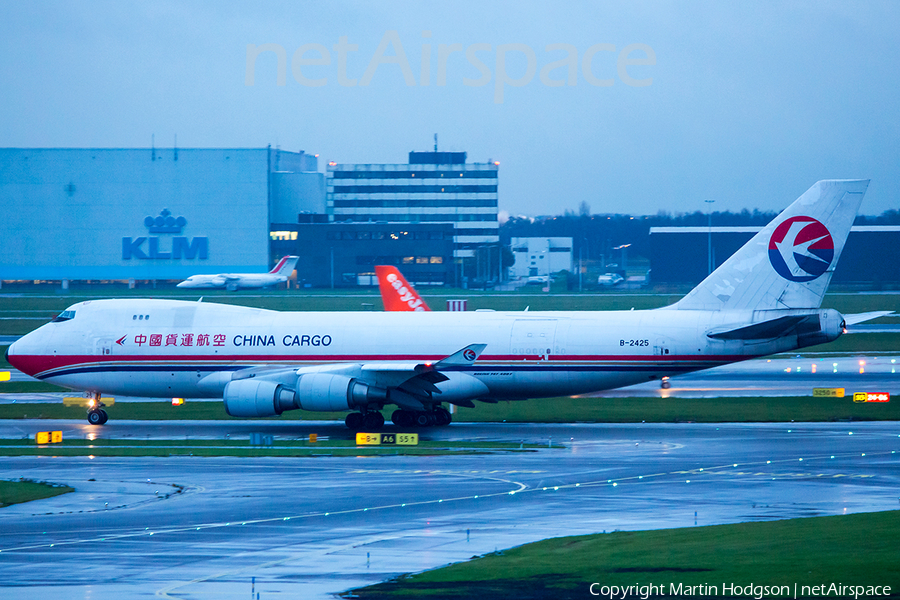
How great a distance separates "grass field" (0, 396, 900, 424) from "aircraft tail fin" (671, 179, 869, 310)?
4271 millimetres

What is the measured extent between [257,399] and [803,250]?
67.3 feet

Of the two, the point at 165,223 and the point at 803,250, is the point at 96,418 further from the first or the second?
the point at 165,223

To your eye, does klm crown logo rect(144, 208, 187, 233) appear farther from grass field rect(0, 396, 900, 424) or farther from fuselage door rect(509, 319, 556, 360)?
fuselage door rect(509, 319, 556, 360)

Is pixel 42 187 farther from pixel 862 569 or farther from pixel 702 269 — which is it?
pixel 862 569

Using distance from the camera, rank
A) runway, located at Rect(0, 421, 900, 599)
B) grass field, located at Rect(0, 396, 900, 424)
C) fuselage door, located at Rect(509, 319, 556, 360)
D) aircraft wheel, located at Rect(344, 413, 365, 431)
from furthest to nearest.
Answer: grass field, located at Rect(0, 396, 900, 424) → fuselage door, located at Rect(509, 319, 556, 360) → aircraft wheel, located at Rect(344, 413, 365, 431) → runway, located at Rect(0, 421, 900, 599)

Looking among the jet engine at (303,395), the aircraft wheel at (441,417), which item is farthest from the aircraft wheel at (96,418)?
the aircraft wheel at (441,417)

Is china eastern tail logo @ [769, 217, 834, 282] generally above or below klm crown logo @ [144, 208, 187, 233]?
below

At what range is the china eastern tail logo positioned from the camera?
1478 inches

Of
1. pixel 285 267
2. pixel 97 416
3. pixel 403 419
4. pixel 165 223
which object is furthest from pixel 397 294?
pixel 165 223

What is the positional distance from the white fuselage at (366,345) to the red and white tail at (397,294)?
13.1 m

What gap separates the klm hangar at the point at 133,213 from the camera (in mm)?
160000

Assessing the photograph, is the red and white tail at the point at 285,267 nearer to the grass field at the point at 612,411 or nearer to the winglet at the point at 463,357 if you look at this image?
the grass field at the point at 612,411

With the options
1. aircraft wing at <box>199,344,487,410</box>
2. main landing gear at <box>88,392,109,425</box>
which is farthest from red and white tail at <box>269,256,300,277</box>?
→ aircraft wing at <box>199,344,487,410</box>

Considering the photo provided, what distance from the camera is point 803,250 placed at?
3769 cm
